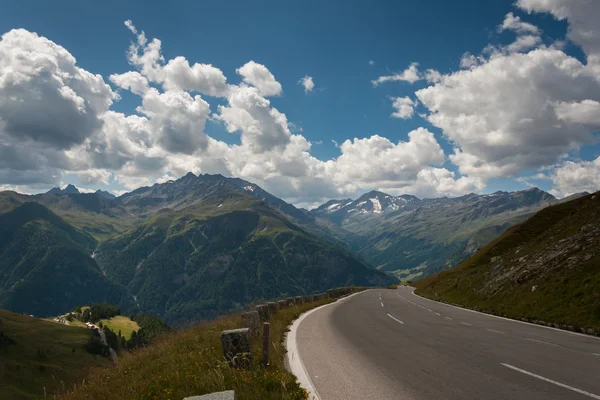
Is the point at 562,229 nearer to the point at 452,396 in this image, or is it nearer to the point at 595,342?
the point at 595,342

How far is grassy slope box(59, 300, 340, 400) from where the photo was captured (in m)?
7.66

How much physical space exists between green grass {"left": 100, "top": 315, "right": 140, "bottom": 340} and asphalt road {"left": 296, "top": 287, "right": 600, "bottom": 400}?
180m

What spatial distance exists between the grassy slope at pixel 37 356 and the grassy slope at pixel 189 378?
93.8 m

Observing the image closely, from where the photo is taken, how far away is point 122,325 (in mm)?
A: 181750

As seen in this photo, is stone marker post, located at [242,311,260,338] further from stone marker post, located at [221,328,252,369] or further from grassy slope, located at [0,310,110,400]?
grassy slope, located at [0,310,110,400]

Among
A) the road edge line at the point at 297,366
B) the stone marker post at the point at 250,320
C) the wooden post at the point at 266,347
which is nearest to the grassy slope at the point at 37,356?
the road edge line at the point at 297,366

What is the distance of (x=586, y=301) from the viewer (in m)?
19.7

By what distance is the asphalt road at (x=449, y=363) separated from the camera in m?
8.23

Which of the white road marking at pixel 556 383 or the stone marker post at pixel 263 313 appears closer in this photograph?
the white road marking at pixel 556 383

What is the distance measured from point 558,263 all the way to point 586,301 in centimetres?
753

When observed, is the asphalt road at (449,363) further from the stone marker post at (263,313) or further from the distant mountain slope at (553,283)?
the distant mountain slope at (553,283)

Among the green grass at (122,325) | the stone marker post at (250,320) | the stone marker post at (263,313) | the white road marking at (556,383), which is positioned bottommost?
the green grass at (122,325)

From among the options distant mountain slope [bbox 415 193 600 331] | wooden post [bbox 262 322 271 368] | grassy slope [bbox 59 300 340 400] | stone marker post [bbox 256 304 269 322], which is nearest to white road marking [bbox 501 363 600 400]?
grassy slope [bbox 59 300 340 400]

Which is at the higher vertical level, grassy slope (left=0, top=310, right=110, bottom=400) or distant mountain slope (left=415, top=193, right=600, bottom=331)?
distant mountain slope (left=415, top=193, right=600, bottom=331)
